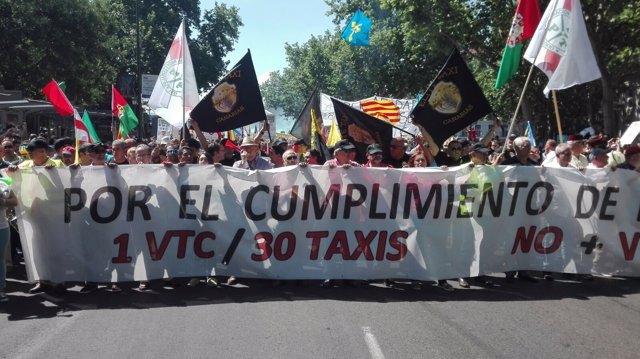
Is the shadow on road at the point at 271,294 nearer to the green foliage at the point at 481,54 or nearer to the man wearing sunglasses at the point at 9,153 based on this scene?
the man wearing sunglasses at the point at 9,153

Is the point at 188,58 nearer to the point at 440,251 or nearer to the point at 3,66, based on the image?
the point at 440,251

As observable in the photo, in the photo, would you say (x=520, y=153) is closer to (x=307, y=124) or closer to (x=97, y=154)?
(x=97, y=154)

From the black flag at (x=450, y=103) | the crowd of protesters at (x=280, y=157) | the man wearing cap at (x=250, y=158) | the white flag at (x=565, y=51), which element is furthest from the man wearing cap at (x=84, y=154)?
the white flag at (x=565, y=51)

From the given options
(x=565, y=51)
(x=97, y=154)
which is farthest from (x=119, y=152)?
(x=565, y=51)

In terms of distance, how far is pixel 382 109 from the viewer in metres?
19.9

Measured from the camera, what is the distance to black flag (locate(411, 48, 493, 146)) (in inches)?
336

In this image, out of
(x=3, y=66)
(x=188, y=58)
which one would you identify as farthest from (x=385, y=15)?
(x=188, y=58)

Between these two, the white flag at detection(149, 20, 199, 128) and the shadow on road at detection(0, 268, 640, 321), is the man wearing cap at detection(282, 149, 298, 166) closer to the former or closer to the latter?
the shadow on road at detection(0, 268, 640, 321)

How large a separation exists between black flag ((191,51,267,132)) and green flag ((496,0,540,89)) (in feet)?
11.0

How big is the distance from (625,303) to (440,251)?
193 cm

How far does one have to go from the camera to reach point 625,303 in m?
6.75

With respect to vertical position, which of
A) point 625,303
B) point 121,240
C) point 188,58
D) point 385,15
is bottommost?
point 625,303

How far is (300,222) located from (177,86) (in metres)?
5.18

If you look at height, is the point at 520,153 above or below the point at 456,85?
below
